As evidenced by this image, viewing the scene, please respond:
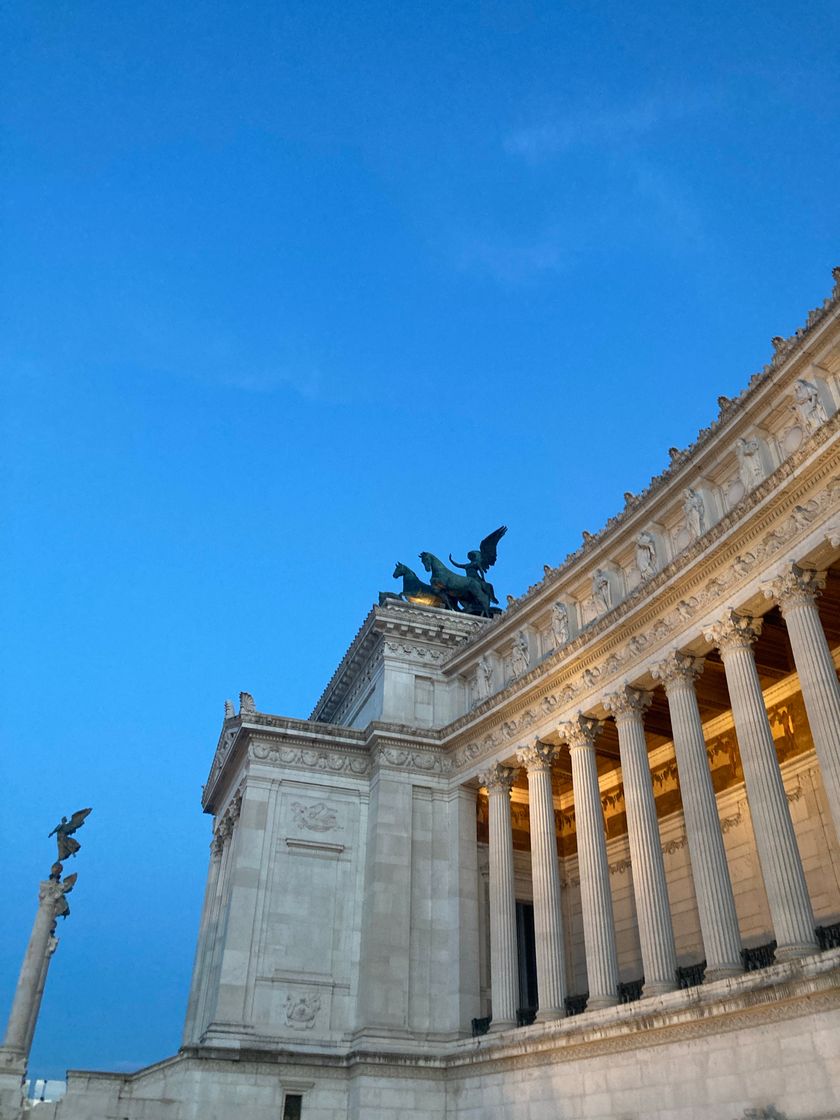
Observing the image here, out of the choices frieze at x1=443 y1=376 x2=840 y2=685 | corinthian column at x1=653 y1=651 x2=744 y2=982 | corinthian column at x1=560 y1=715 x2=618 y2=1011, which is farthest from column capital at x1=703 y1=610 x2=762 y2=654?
corinthian column at x1=560 y1=715 x2=618 y2=1011

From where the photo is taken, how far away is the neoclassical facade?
24.0 metres

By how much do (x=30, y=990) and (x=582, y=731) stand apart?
2317cm

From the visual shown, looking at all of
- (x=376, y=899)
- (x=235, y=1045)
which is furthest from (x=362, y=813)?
(x=235, y=1045)

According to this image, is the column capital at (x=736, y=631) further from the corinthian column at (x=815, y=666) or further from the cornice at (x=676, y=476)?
the cornice at (x=676, y=476)

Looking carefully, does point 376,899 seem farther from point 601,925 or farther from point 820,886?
point 820,886

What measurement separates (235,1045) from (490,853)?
11129 millimetres

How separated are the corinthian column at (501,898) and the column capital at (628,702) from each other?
7099mm

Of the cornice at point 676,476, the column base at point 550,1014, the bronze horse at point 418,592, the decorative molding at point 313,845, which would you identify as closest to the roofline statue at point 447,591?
the bronze horse at point 418,592

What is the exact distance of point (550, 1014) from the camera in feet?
98.5

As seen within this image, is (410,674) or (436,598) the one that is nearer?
(410,674)

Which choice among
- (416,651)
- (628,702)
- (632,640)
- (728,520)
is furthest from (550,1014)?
(728,520)

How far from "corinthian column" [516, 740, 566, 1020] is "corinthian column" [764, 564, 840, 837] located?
1180cm

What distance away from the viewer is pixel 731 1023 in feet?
74.9

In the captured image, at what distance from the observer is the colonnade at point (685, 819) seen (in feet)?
76.5
